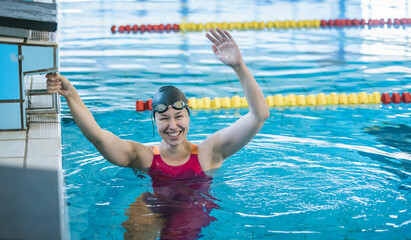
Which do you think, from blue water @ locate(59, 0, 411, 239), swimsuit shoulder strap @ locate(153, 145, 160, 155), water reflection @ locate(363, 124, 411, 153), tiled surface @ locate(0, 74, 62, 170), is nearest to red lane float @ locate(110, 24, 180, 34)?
blue water @ locate(59, 0, 411, 239)

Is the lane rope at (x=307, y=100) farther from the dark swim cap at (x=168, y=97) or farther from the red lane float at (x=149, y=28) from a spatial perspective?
the red lane float at (x=149, y=28)

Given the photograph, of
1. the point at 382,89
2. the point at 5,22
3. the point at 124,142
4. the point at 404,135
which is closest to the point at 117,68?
the point at 382,89

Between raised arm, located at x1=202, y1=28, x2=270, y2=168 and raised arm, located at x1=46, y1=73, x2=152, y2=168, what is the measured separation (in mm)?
490

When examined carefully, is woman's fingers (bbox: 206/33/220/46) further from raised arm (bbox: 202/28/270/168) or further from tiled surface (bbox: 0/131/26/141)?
tiled surface (bbox: 0/131/26/141)

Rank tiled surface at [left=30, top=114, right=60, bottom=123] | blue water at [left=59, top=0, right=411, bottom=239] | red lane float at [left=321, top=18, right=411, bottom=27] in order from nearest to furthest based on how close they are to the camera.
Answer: blue water at [left=59, top=0, right=411, bottom=239] < tiled surface at [left=30, top=114, right=60, bottom=123] < red lane float at [left=321, top=18, right=411, bottom=27]

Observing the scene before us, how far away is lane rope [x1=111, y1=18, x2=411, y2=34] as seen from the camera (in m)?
11.4

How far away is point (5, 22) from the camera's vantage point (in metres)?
2.67

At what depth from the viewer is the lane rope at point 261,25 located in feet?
37.4

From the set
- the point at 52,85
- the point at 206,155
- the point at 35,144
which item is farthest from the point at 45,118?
the point at 52,85

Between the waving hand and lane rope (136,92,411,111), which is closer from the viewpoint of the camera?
the waving hand

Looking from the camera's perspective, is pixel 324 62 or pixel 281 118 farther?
pixel 324 62

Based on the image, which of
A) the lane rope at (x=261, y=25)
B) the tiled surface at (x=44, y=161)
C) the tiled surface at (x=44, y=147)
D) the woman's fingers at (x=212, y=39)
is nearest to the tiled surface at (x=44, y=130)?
the tiled surface at (x=44, y=147)

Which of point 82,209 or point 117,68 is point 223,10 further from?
point 82,209

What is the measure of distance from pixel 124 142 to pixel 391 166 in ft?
7.65
